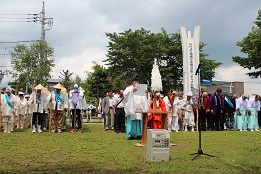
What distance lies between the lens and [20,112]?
1611cm

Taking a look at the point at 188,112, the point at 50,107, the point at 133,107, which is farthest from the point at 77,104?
the point at 188,112

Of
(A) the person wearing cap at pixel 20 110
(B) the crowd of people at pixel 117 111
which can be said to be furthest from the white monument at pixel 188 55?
(A) the person wearing cap at pixel 20 110

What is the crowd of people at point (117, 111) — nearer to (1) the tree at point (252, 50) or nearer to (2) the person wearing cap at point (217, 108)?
(2) the person wearing cap at point (217, 108)

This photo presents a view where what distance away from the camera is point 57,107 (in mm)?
14102

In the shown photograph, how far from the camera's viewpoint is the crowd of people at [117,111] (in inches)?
555

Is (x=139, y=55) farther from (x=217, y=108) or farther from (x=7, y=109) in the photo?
(x=7, y=109)

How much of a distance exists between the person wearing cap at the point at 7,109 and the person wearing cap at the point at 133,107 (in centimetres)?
628

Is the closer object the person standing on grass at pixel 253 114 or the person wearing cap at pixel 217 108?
the person wearing cap at pixel 217 108

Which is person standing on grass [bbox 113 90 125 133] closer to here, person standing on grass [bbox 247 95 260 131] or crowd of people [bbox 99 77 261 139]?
crowd of people [bbox 99 77 261 139]

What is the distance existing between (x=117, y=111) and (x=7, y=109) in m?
5.17

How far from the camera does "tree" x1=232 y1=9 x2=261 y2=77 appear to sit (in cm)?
2583

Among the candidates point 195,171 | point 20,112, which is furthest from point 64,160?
point 20,112

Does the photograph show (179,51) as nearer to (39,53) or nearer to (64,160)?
(39,53)

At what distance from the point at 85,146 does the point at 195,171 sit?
405 cm
